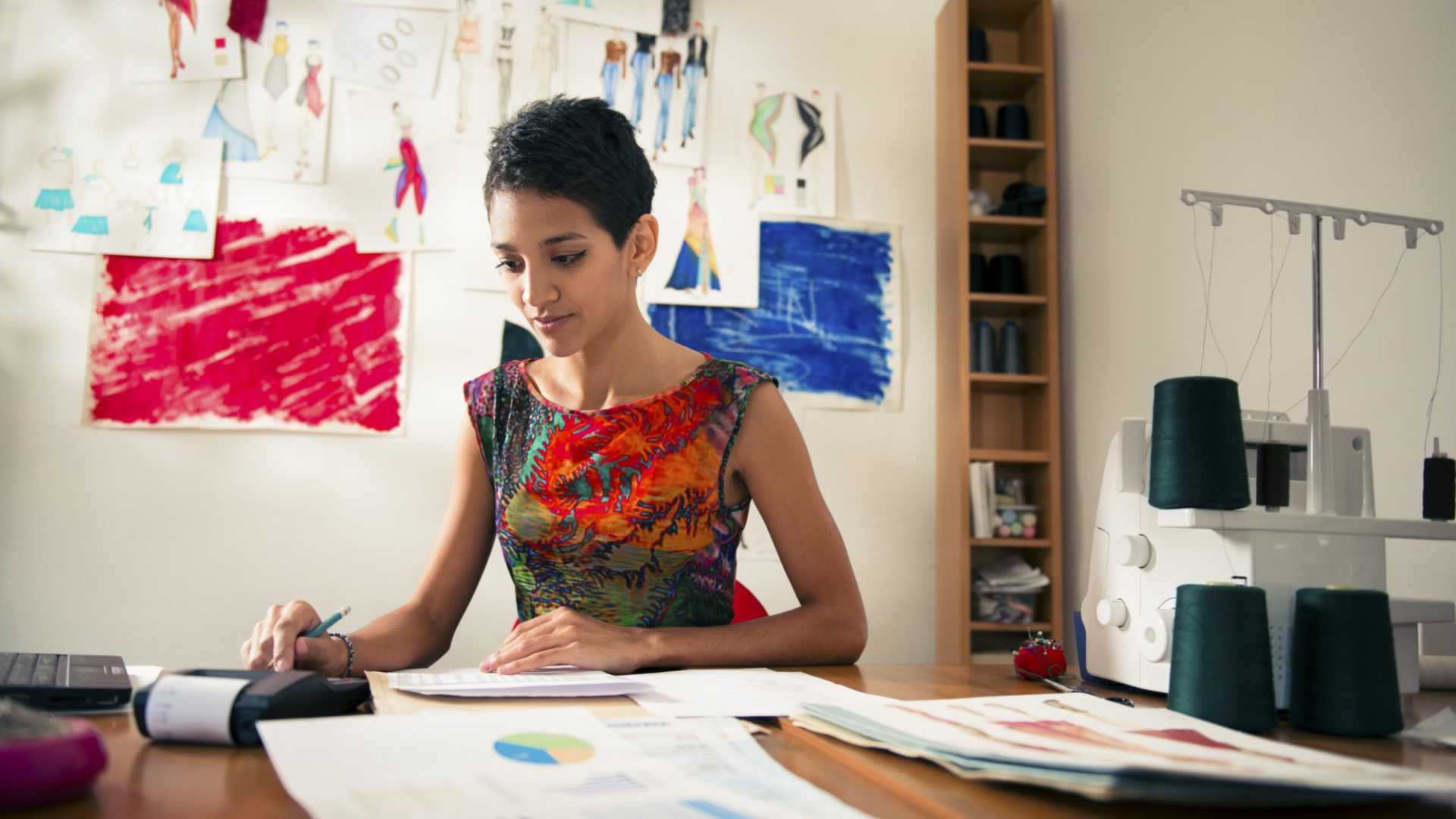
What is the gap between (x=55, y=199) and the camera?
9.27 ft

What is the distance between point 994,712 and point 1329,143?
158 cm

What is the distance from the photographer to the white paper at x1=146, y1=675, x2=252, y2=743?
680 millimetres

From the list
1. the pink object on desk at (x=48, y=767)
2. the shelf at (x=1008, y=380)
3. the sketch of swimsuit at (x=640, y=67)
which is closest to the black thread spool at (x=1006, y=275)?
the shelf at (x=1008, y=380)

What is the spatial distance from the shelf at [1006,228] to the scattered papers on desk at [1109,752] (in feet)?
7.57

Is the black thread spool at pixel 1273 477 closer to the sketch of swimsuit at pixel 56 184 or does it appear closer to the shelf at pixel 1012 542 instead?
the shelf at pixel 1012 542

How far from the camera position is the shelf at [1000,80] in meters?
3.06

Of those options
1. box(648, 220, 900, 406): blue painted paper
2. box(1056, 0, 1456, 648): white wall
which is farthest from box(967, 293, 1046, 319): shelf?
box(648, 220, 900, 406): blue painted paper

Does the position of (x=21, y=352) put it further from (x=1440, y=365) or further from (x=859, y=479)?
(x=1440, y=365)

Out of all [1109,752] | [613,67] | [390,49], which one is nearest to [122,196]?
[390,49]

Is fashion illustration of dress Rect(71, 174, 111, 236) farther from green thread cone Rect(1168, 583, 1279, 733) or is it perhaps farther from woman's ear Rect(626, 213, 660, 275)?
green thread cone Rect(1168, 583, 1279, 733)

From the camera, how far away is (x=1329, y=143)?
74.3 inches

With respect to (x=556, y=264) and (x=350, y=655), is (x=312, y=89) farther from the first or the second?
(x=350, y=655)

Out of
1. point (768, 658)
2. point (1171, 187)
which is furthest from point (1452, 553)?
point (1171, 187)

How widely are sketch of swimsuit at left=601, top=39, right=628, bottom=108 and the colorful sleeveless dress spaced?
6.20ft
